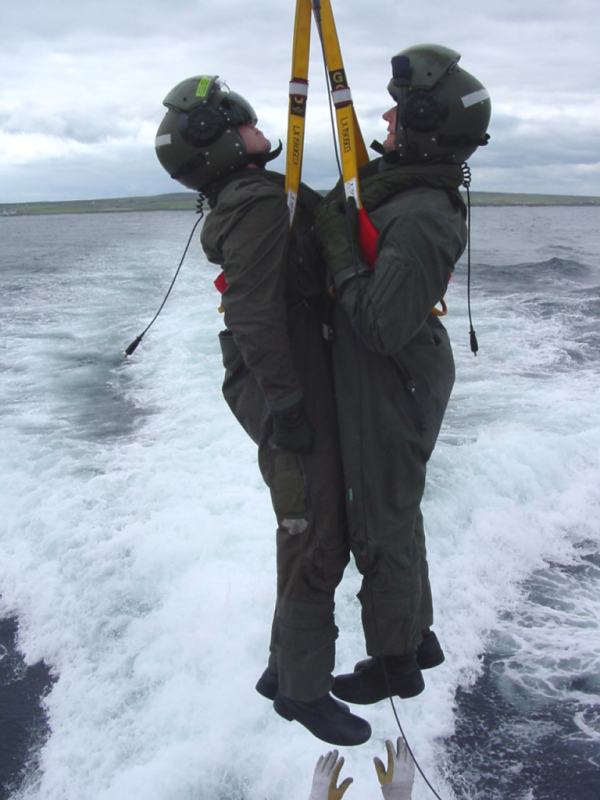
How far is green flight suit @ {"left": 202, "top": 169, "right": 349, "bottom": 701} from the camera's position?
2770 millimetres

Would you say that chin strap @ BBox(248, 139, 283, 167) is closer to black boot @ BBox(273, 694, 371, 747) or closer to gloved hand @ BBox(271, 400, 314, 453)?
gloved hand @ BBox(271, 400, 314, 453)

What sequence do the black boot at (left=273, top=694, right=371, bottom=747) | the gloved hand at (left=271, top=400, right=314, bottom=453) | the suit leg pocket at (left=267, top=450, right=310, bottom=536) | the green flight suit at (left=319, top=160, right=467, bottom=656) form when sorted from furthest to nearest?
the black boot at (left=273, top=694, right=371, bottom=747), the suit leg pocket at (left=267, top=450, right=310, bottom=536), the gloved hand at (left=271, top=400, right=314, bottom=453), the green flight suit at (left=319, top=160, right=467, bottom=656)

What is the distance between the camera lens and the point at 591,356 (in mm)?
13586

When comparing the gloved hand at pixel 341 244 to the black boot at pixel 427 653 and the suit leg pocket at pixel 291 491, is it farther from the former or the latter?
the black boot at pixel 427 653

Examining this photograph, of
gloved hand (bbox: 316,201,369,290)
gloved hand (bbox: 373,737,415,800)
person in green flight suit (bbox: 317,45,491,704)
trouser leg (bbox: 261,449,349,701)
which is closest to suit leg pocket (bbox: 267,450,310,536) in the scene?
trouser leg (bbox: 261,449,349,701)

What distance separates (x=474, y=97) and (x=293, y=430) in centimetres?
140

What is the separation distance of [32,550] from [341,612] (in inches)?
111

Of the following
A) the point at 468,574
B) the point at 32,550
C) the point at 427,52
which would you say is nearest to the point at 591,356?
the point at 468,574

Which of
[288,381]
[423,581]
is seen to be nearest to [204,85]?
[288,381]

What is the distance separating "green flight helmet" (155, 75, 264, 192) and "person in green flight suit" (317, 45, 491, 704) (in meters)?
0.46

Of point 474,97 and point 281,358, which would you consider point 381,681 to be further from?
point 474,97

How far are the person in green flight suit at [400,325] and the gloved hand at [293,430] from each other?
0.53ft

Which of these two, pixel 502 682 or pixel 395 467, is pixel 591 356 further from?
pixel 395 467

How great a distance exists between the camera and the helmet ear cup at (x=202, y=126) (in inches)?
120
